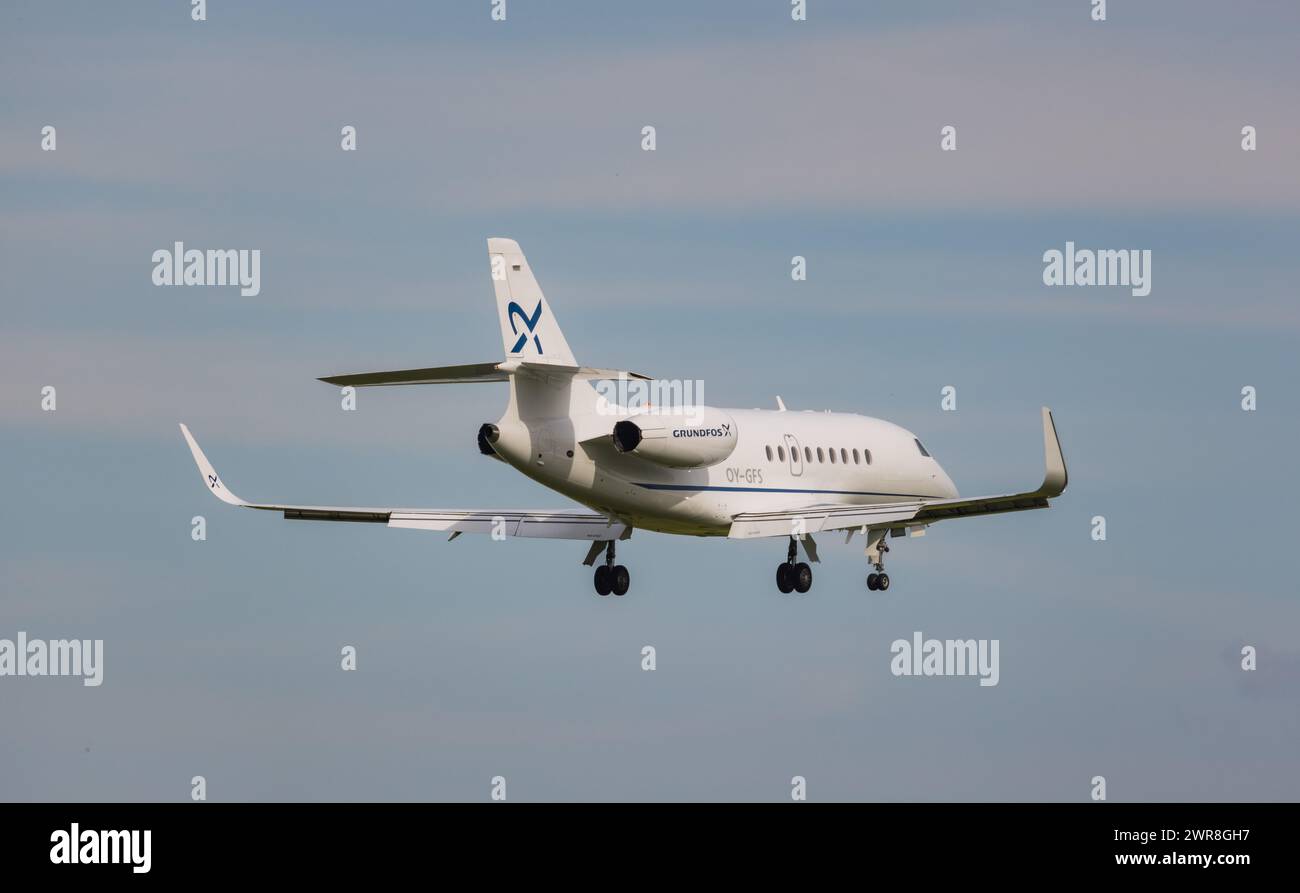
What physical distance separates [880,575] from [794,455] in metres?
3.67

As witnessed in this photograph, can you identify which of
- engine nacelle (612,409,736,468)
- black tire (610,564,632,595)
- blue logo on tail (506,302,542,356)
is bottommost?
black tire (610,564,632,595)

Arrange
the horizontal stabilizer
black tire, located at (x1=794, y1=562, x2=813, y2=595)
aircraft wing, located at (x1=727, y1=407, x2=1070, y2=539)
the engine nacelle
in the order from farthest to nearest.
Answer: black tire, located at (x1=794, y1=562, x2=813, y2=595) → aircraft wing, located at (x1=727, y1=407, x2=1070, y2=539) → the engine nacelle → the horizontal stabilizer

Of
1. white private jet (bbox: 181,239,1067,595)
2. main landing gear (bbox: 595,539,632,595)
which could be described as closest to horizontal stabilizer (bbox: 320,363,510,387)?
white private jet (bbox: 181,239,1067,595)

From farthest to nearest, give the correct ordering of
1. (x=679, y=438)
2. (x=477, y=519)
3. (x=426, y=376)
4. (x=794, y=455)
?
(x=794, y=455)
(x=477, y=519)
(x=679, y=438)
(x=426, y=376)

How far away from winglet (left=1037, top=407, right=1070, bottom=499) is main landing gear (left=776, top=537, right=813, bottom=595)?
7.14 meters

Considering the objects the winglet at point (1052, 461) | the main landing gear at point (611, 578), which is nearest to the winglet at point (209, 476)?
the main landing gear at point (611, 578)

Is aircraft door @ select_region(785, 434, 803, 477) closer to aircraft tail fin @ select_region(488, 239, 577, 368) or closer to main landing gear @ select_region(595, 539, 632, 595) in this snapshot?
main landing gear @ select_region(595, 539, 632, 595)

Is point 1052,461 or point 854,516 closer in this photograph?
point 1052,461

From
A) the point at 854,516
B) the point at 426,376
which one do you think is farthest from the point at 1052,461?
the point at 426,376

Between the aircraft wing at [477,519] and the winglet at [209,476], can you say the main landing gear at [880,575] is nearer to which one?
the aircraft wing at [477,519]

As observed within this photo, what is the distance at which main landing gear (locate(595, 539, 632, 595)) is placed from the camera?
41719 mm

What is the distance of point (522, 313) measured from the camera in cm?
3784

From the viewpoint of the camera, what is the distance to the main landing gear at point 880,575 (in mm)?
45469

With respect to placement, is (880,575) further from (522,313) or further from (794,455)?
(522,313)
